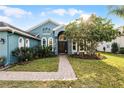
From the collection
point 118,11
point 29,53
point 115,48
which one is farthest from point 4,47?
point 115,48

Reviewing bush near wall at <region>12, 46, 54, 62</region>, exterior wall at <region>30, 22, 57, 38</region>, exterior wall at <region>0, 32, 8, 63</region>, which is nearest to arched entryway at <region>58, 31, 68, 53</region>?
exterior wall at <region>30, 22, 57, 38</region>

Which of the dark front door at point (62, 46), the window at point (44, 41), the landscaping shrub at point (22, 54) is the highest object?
the window at point (44, 41)

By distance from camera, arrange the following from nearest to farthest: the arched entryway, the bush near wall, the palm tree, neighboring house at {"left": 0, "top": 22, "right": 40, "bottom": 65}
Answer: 1. neighboring house at {"left": 0, "top": 22, "right": 40, "bottom": 65}
2. the palm tree
3. the bush near wall
4. the arched entryway

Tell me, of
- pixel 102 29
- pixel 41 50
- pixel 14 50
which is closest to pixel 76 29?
pixel 102 29

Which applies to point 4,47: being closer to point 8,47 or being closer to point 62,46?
point 8,47

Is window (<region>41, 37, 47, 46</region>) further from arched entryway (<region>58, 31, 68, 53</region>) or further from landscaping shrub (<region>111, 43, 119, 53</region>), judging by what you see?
landscaping shrub (<region>111, 43, 119, 53</region>)

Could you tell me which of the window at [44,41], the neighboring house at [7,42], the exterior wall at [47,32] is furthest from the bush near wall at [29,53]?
the window at [44,41]

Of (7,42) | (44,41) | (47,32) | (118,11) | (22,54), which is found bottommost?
(22,54)

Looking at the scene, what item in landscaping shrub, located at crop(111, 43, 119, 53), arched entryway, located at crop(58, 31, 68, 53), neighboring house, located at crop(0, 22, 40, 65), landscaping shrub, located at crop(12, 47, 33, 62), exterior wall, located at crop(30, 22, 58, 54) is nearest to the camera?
neighboring house, located at crop(0, 22, 40, 65)

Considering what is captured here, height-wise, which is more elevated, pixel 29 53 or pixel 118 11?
pixel 118 11

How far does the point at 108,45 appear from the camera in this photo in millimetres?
36844

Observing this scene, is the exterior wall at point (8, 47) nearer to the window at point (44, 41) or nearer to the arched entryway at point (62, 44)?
the window at point (44, 41)

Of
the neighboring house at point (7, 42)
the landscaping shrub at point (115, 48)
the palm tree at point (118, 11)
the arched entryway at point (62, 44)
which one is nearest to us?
the neighboring house at point (7, 42)

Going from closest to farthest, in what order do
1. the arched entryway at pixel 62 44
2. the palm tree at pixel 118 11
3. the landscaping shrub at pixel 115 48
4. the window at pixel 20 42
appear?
the palm tree at pixel 118 11, the window at pixel 20 42, the arched entryway at pixel 62 44, the landscaping shrub at pixel 115 48
